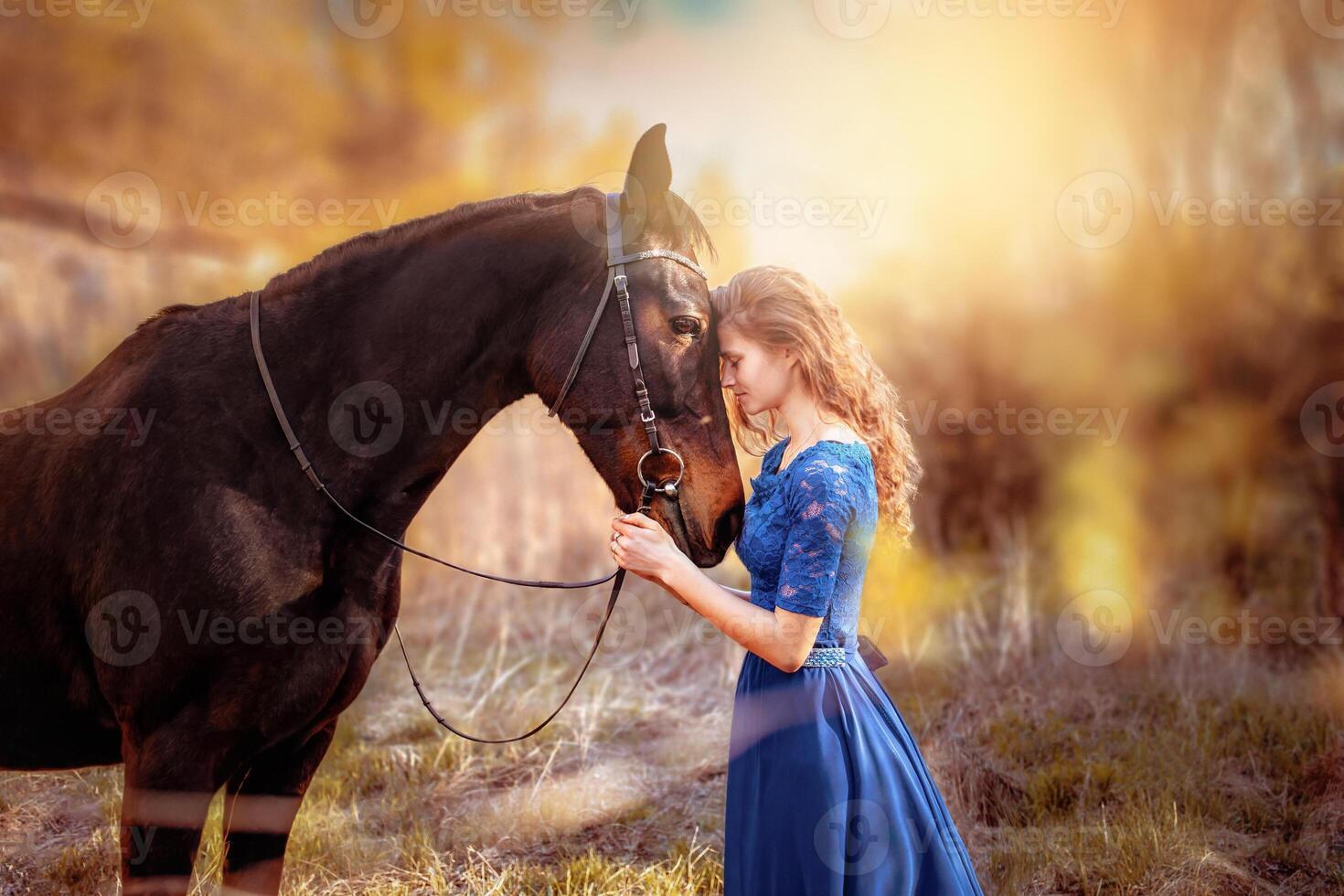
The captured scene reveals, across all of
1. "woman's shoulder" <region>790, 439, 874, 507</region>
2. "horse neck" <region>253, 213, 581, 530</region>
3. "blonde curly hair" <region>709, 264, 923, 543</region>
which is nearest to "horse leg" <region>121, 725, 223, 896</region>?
"horse neck" <region>253, 213, 581, 530</region>

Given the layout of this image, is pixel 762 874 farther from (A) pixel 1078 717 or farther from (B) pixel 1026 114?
(B) pixel 1026 114

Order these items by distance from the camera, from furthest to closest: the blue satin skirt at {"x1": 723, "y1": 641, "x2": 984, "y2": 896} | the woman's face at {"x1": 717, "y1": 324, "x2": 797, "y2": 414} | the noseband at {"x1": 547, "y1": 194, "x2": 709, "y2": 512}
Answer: the woman's face at {"x1": 717, "y1": 324, "x2": 797, "y2": 414} < the noseband at {"x1": 547, "y1": 194, "x2": 709, "y2": 512} < the blue satin skirt at {"x1": 723, "y1": 641, "x2": 984, "y2": 896}

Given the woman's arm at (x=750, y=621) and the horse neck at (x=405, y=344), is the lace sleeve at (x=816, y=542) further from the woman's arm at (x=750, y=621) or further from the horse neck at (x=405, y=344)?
the horse neck at (x=405, y=344)

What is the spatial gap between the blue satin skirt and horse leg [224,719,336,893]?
113 cm

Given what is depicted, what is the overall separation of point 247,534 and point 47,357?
586 centimetres

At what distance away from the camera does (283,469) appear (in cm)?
211

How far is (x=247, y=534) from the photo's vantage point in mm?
2031

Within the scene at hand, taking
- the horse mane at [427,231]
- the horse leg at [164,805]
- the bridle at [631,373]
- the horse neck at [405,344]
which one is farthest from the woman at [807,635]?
the horse leg at [164,805]

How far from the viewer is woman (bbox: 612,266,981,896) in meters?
1.98

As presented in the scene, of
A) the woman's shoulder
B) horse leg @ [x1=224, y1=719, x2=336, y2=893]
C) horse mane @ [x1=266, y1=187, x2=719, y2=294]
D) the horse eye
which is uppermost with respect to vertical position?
horse mane @ [x1=266, y1=187, x2=719, y2=294]

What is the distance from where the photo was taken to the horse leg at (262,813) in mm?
2326

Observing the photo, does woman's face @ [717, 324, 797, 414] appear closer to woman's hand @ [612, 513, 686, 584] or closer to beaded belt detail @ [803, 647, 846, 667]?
woman's hand @ [612, 513, 686, 584]

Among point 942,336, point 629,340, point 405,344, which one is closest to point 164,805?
point 405,344

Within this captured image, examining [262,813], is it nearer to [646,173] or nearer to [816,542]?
[816,542]
